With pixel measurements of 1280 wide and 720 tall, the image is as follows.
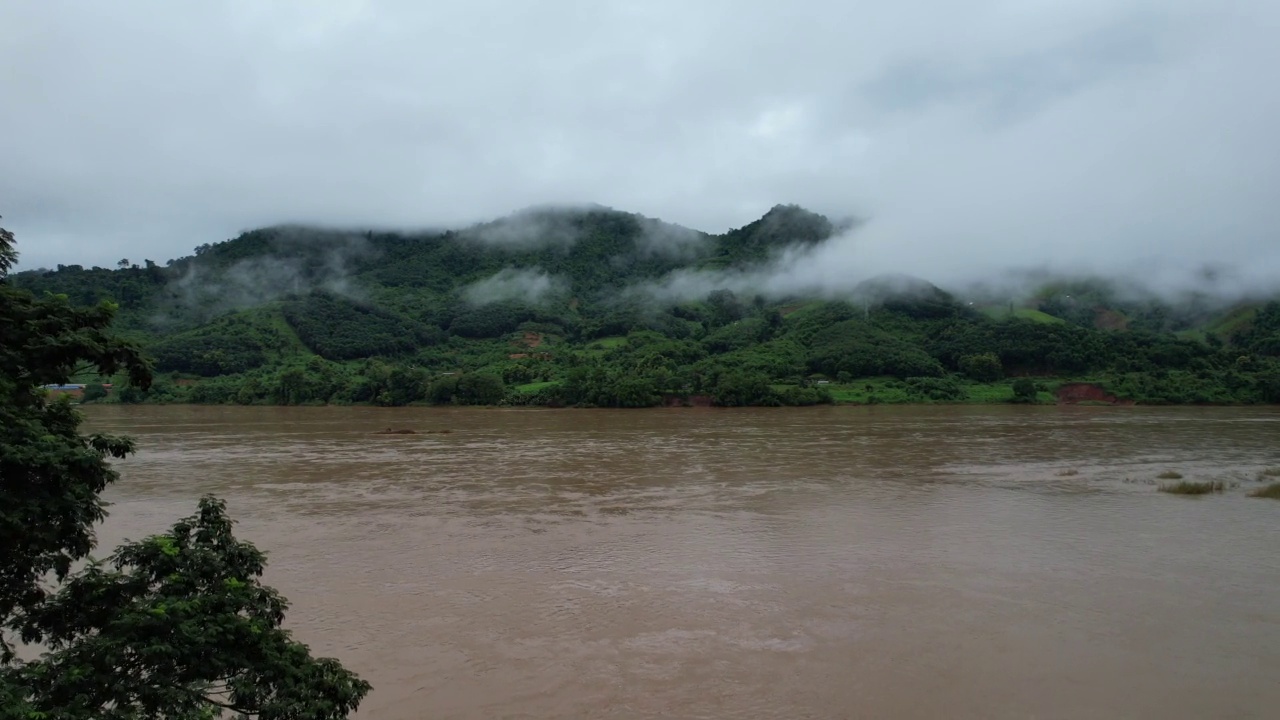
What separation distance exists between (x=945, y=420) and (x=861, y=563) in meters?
40.7

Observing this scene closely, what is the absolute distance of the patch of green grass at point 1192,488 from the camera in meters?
22.7

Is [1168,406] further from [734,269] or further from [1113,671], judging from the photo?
[734,269]

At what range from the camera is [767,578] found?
14.3m

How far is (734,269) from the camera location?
155375mm

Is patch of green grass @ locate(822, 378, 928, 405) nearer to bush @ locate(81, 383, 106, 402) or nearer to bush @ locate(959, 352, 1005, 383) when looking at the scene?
bush @ locate(959, 352, 1005, 383)

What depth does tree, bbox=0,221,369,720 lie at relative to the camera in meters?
4.88

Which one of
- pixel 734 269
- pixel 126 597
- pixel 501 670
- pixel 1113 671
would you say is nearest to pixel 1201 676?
pixel 1113 671

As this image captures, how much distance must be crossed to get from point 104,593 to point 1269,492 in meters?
27.9

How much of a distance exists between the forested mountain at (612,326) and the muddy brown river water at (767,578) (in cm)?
3974

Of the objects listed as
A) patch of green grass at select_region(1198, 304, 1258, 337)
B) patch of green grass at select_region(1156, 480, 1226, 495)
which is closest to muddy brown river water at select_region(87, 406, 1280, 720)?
patch of green grass at select_region(1156, 480, 1226, 495)

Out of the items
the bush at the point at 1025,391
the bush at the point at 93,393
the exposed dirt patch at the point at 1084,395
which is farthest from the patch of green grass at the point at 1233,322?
the bush at the point at 93,393

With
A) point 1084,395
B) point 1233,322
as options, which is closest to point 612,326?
point 1084,395

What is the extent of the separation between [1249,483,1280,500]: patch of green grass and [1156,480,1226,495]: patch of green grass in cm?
84

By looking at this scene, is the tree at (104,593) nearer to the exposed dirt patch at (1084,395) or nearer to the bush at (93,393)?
the exposed dirt patch at (1084,395)
